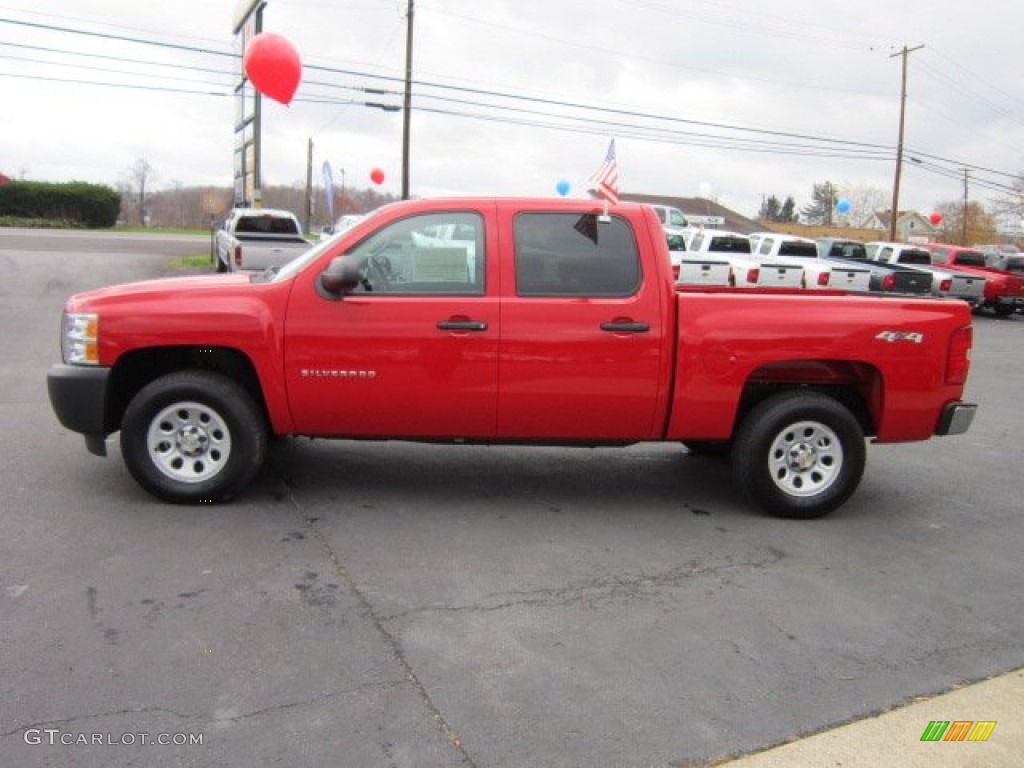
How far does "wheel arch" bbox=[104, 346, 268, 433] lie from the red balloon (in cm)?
Answer: 1381

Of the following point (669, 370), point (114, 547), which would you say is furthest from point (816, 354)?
point (114, 547)

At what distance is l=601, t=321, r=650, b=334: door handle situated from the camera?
518 cm

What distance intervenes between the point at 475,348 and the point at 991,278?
844 inches

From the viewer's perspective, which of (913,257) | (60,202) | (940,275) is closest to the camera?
(940,275)

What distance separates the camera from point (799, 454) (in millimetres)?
5527

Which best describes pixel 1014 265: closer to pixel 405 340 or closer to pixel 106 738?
pixel 405 340

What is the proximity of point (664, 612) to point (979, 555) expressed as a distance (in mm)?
2267

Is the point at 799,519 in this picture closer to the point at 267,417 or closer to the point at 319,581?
the point at 319,581

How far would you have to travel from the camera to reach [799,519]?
18.3ft

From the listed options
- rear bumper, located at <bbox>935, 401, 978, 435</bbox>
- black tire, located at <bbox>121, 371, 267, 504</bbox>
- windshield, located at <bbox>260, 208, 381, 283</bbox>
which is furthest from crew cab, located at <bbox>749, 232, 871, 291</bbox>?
black tire, located at <bbox>121, 371, 267, 504</bbox>

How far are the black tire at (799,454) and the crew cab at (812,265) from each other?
40.3 feet

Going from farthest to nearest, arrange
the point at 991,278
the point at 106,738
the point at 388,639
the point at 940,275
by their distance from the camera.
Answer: the point at 991,278, the point at 940,275, the point at 388,639, the point at 106,738

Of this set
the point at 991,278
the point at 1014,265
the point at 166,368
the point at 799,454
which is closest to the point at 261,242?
the point at 166,368

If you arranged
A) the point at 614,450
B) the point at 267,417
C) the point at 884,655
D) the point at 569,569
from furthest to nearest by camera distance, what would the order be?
the point at 614,450, the point at 267,417, the point at 569,569, the point at 884,655
